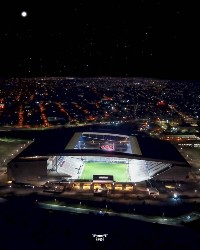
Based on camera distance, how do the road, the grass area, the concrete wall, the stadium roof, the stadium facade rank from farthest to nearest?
the grass area → the stadium roof → the stadium facade → the concrete wall → the road

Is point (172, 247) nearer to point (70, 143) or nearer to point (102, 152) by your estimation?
point (102, 152)

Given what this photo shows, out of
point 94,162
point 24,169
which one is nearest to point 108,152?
point 94,162

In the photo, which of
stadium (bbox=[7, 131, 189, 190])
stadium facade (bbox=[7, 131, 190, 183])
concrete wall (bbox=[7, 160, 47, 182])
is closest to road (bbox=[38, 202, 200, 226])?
stadium (bbox=[7, 131, 189, 190])

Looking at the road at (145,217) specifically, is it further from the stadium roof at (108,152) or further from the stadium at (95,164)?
the stadium roof at (108,152)

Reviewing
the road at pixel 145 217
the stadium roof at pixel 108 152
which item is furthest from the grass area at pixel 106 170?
the road at pixel 145 217

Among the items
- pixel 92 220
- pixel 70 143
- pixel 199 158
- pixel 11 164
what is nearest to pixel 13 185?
pixel 11 164

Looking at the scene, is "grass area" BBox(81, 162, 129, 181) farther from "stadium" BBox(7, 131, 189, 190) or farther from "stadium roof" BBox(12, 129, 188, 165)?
"stadium roof" BBox(12, 129, 188, 165)

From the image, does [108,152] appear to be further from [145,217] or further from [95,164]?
[145,217]

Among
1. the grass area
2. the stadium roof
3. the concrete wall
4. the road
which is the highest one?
the stadium roof
